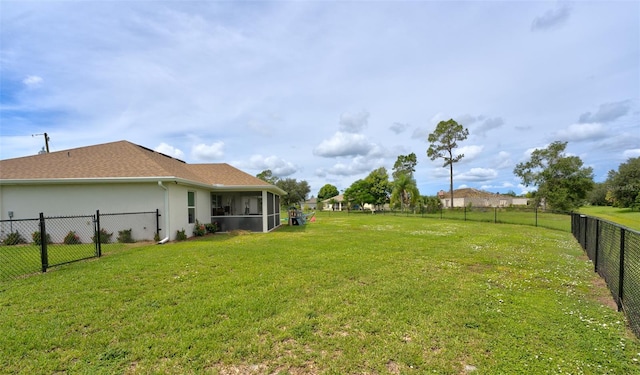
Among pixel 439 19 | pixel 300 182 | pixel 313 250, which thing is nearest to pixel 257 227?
pixel 313 250

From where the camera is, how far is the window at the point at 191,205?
13534 millimetres

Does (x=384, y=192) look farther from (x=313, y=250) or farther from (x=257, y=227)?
(x=313, y=250)

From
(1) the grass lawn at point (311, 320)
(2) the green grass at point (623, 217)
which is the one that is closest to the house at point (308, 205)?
(2) the green grass at point (623, 217)

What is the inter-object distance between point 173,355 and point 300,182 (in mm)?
65372

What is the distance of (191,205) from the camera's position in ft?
45.1

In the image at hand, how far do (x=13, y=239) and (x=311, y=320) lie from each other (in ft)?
44.3

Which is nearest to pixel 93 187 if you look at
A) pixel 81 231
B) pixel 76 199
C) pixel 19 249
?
pixel 76 199

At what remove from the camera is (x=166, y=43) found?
1052cm

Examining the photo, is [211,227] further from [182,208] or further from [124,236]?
[124,236]

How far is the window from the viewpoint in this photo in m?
13.5

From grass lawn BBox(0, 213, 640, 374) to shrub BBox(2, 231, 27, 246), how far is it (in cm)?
722

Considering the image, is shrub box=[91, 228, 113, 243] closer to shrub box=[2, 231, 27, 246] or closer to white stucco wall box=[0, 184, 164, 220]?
white stucco wall box=[0, 184, 164, 220]

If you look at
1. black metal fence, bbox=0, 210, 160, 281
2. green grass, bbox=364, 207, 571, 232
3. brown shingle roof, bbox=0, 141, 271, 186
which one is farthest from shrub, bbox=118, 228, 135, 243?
green grass, bbox=364, 207, 571, 232

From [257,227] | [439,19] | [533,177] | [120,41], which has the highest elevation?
[439,19]
